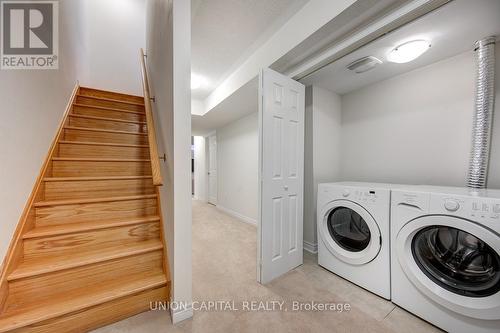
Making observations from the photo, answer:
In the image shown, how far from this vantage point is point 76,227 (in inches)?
55.2

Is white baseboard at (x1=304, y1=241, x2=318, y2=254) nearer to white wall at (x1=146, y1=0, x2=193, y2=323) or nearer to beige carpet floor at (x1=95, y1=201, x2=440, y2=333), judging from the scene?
beige carpet floor at (x1=95, y1=201, x2=440, y2=333)

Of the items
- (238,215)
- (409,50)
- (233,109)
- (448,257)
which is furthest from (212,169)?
(448,257)

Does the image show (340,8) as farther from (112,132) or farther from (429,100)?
(112,132)

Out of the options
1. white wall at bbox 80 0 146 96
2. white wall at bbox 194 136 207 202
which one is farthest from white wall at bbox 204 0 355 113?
white wall at bbox 194 136 207 202

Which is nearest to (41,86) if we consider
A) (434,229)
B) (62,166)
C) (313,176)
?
(62,166)

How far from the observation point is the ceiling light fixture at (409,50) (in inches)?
59.7

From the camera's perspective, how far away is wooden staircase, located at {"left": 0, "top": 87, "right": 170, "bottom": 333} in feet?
3.68

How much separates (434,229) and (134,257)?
2.20 meters

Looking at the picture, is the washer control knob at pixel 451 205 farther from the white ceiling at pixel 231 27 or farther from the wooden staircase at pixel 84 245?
the wooden staircase at pixel 84 245

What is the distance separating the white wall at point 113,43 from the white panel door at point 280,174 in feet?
10.9

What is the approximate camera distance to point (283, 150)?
1872 millimetres

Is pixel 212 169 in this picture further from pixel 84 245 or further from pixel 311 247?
pixel 84 245

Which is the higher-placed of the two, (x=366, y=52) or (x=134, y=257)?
(x=366, y=52)

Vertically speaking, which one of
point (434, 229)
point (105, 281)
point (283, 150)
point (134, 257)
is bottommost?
point (105, 281)
